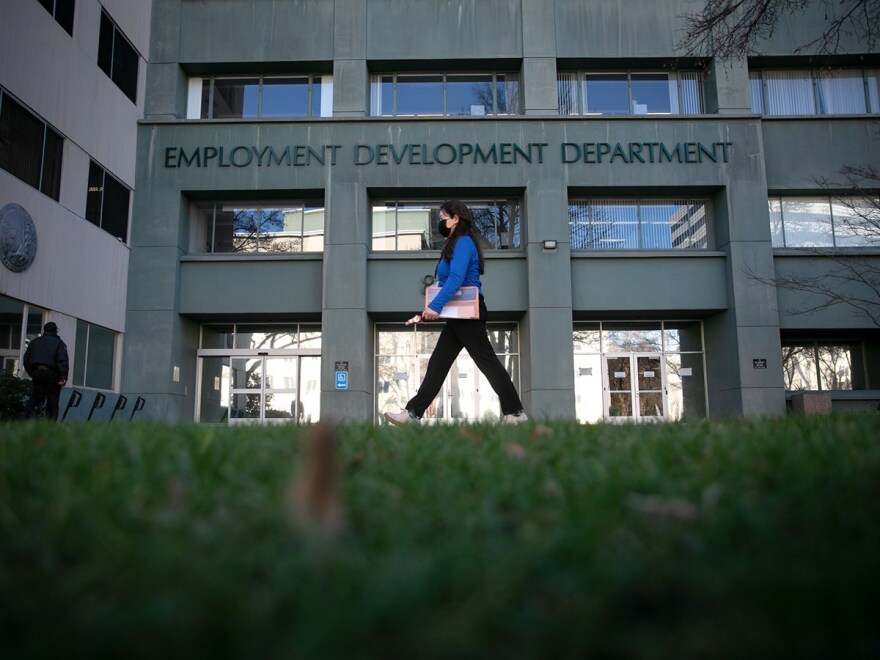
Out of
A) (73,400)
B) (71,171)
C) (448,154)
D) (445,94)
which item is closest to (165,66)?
(71,171)

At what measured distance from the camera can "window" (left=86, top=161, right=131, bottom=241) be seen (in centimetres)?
1960

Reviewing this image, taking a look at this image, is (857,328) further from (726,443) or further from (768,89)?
(726,443)

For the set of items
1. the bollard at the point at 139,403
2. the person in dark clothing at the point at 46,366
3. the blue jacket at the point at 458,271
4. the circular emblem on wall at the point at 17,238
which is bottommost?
the bollard at the point at 139,403

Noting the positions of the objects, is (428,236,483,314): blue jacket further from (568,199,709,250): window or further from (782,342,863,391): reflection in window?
(782,342,863,391): reflection in window

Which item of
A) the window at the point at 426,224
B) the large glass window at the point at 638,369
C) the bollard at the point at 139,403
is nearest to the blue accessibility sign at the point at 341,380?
the window at the point at 426,224

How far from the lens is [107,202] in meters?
20.4

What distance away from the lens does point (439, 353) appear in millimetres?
8023

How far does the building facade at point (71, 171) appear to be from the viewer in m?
16.0

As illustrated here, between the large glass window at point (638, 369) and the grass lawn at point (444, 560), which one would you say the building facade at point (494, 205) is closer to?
the large glass window at point (638, 369)

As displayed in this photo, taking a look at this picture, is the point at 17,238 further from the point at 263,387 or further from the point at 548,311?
the point at 548,311

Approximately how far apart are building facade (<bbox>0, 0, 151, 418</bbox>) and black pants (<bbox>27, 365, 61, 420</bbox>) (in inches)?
111

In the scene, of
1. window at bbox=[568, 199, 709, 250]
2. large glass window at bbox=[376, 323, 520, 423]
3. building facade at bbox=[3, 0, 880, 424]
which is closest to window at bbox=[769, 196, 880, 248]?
building facade at bbox=[3, 0, 880, 424]

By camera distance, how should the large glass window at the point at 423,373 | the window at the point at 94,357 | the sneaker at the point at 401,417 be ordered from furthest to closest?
1. the large glass window at the point at 423,373
2. the window at the point at 94,357
3. the sneaker at the point at 401,417

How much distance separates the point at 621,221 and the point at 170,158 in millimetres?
14249
